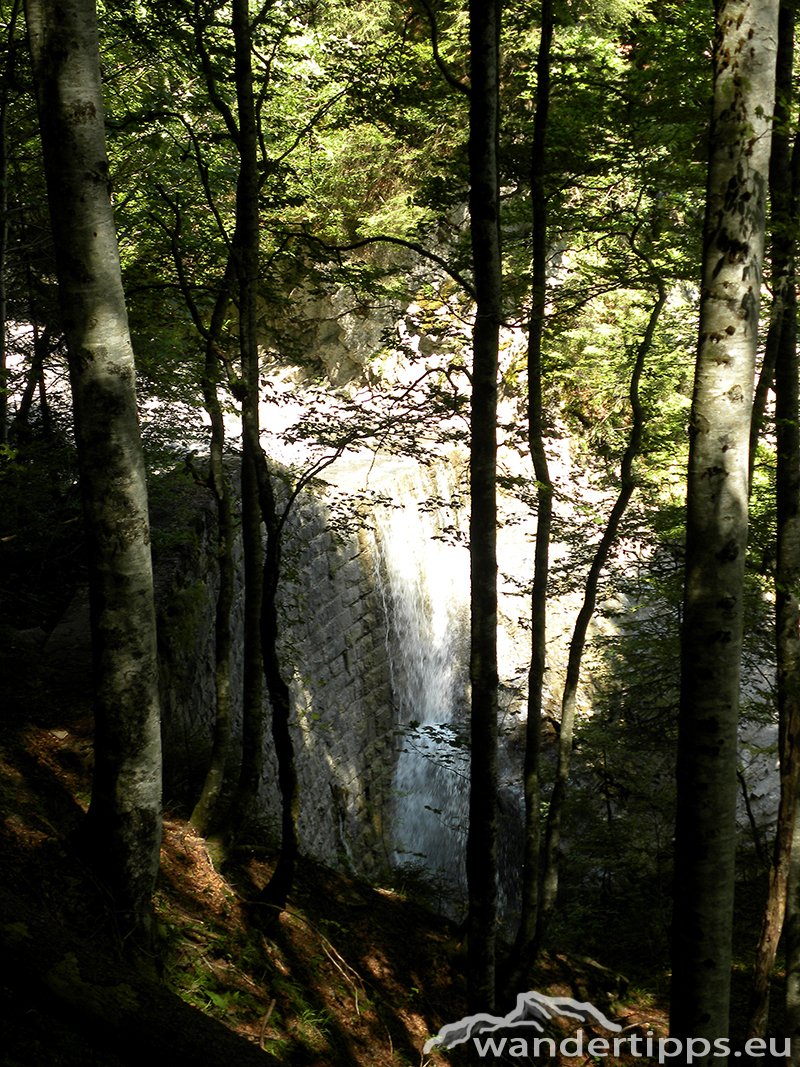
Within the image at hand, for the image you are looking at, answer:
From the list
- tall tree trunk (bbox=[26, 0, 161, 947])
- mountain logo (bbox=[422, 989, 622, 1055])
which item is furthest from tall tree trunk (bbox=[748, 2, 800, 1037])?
tall tree trunk (bbox=[26, 0, 161, 947])

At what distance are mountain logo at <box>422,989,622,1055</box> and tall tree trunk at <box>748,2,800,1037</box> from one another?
1296 millimetres

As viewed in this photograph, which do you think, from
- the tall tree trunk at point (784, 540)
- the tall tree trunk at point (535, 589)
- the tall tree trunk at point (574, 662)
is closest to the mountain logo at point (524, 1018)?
the tall tree trunk at point (535, 589)

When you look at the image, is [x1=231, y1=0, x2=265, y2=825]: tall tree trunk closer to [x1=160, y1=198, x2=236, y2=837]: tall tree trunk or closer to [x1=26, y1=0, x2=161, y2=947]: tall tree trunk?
[x1=160, y1=198, x2=236, y2=837]: tall tree trunk

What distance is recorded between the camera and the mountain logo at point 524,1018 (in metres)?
4.17

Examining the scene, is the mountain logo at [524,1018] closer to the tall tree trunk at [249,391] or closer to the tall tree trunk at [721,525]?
the tall tree trunk at [249,391]

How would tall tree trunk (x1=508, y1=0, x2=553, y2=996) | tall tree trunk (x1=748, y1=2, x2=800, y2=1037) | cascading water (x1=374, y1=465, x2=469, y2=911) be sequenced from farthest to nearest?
1. cascading water (x1=374, y1=465, x2=469, y2=911)
2. tall tree trunk (x1=508, y1=0, x2=553, y2=996)
3. tall tree trunk (x1=748, y1=2, x2=800, y2=1037)

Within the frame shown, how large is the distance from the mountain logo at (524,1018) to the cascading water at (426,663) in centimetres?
281

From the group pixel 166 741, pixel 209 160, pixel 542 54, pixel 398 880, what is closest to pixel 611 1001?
pixel 398 880

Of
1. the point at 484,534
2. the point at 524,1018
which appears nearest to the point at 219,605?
the point at 484,534

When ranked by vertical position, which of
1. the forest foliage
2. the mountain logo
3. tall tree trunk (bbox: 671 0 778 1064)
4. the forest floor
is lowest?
the mountain logo

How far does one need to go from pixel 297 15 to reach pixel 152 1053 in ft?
17.6

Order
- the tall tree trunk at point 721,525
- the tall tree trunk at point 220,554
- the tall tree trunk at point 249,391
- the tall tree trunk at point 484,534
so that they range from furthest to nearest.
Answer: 1. the tall tree trunk at point 220,554
2. the tall tree trunk at point 249,391
3. the tall tree trunk at point 484,534
4. the tall tree trunk at point 721,525

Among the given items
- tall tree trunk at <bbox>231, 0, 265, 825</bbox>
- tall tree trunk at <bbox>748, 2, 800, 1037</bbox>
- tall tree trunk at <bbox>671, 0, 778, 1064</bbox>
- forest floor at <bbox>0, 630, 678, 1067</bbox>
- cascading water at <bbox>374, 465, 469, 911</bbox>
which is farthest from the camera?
cascading water at <bbox>374, 465, 469, 911</bbox>

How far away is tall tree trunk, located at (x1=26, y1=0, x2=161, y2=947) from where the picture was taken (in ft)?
7.72
